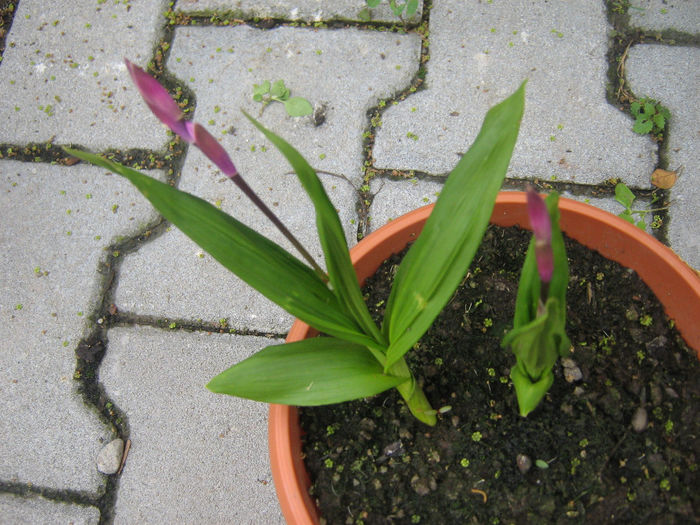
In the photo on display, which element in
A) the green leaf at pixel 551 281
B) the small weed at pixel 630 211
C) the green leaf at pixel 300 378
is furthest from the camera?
the small weed at pixel 630 211

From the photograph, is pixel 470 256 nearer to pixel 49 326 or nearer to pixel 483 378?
pixel 483 378

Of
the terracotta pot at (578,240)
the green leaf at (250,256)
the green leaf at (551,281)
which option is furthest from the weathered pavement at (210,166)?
the green leaf at (551,281)

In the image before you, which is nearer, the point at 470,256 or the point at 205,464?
the point at 470,256

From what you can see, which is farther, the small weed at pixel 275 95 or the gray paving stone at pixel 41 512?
the small weed at pixel 275 95

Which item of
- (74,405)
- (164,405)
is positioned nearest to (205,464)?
(164,405)

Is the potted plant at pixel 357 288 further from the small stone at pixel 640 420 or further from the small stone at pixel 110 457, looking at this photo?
the small stone at pixel 110 457

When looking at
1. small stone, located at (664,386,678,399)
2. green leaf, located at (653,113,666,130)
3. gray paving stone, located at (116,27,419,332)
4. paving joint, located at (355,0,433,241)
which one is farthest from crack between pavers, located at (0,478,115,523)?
green leaf, located at (653,113,666,130)

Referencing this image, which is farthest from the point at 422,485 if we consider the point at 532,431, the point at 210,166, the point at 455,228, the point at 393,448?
→ the point at 210,166
